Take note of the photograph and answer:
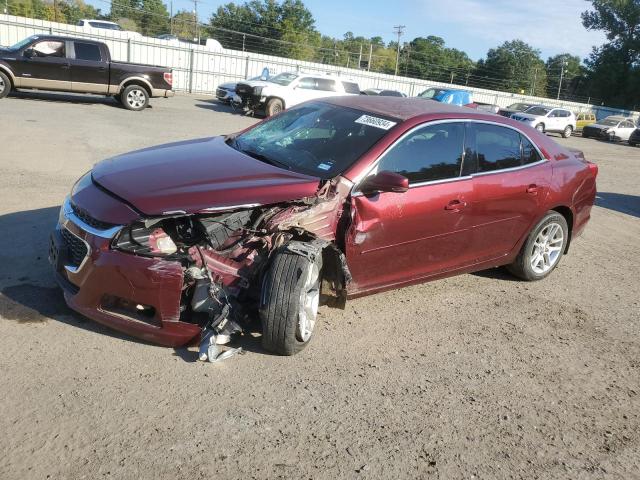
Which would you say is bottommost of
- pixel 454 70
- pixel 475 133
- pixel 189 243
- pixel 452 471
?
pixel 452 471

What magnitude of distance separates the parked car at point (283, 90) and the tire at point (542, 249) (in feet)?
46.1

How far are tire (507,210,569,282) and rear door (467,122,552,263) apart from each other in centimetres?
18

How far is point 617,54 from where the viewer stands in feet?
191

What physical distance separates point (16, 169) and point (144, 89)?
9.34m

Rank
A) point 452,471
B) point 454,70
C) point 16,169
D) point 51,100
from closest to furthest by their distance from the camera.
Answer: point 452,471, point 16,169, point 51,100, point 454,70

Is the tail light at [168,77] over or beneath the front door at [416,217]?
over

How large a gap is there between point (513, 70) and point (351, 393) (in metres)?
70.7

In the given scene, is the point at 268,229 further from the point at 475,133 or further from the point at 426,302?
the point at 475,133

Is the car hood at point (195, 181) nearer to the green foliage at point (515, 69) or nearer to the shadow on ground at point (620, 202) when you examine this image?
the shadow on ground at point (620, 202)

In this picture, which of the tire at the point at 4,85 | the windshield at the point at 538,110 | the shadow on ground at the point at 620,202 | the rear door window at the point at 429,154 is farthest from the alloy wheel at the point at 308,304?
the windshield at the point at 538,110

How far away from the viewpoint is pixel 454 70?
211 ft

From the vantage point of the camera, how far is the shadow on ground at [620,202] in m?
10.2

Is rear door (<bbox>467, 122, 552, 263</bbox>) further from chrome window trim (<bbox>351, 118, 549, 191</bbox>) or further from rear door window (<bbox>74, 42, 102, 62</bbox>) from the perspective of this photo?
rear door window (<bbox>74, 42, 102, 62</bbox>)

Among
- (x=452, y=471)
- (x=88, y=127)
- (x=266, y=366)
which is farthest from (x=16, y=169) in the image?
(x=452, y=471)
